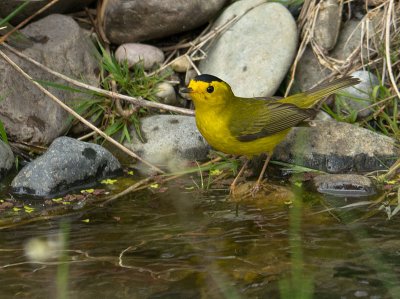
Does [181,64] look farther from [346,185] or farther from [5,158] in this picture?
[346,185]

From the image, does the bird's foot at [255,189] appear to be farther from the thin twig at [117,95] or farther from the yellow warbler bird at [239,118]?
the thin twig at [117,95]

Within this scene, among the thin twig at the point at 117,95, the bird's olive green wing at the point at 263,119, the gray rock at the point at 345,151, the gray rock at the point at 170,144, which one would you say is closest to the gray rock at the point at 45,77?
the thin twig at the point at 117,95

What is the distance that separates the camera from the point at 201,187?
19.8 ft

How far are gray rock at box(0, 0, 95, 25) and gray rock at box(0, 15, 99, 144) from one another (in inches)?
4.8

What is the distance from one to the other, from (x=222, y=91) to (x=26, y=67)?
1889mm

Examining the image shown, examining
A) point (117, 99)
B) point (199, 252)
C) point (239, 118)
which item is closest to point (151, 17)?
point (117, 99)

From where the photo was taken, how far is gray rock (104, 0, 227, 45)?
23.4 ft

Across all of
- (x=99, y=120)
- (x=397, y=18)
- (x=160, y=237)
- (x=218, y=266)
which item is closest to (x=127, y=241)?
(x=160, y=237)

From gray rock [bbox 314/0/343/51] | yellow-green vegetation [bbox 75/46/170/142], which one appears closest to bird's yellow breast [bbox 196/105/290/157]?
yellow-green vegetation [bbox 75/46/170/142]

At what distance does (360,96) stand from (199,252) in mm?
2943

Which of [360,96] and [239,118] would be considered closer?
[239,118]

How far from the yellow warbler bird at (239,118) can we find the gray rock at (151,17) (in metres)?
1.43

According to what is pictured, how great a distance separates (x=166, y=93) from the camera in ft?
23.3

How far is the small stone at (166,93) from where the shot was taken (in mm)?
7070
